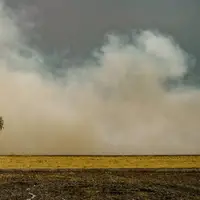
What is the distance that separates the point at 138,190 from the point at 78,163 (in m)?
22.1

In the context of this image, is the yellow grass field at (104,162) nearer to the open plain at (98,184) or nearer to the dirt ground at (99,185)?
the open plain at (98,184)

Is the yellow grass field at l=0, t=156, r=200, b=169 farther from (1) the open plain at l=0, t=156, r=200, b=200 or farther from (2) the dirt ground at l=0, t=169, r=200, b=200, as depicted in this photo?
(2) the dirt ground at l=0, t=169, r=200, b=200

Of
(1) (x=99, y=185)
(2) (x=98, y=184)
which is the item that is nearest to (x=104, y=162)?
(2) (x=98, y=184)

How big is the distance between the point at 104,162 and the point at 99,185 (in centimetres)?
2108

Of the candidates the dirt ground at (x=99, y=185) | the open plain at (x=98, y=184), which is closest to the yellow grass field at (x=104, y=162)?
the open plain at (x=98, y=184)

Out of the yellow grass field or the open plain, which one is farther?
the yellow grass field

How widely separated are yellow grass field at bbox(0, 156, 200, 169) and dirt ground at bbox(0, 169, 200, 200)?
7846 mm

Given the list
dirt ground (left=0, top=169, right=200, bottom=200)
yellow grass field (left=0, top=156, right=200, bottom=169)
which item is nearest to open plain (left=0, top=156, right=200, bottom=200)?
dirt ground (left=0, top=169, right=200, bottom=200)

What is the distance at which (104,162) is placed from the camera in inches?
2031

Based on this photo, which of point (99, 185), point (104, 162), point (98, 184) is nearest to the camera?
point (99, 185)

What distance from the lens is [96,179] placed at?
112 ft

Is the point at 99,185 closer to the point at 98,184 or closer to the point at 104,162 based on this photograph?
the point at 98,184

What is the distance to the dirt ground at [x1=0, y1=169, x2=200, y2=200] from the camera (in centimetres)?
2658

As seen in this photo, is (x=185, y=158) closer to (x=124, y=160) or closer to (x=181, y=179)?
(x=124, y=160)
